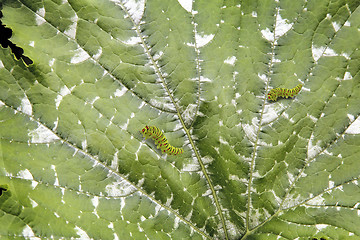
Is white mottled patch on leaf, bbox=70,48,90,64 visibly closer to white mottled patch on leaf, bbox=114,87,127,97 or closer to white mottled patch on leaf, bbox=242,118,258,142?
white mottled patch on leaf, bbox=114,87,127,97

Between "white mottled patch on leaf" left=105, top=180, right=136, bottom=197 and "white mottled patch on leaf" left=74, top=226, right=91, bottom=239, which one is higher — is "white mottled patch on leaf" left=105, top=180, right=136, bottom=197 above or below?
above

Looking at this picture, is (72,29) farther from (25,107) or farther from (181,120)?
(181,120)

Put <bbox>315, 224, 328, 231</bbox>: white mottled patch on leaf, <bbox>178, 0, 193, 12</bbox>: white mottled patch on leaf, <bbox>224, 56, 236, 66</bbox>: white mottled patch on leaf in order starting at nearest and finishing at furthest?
1. <bbox>178, 0, 193, 12</bbox>: white mottled patch on leaf
2. <bbox>224, 56, 236, 66</bbox>: white mottled patch on leaf
3. <bbox>315, 224, 328, 231</bbox>: white mottled patch on leaf

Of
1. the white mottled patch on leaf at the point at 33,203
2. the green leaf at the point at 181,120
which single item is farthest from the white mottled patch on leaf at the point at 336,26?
the white mottled patch on leaf at the point at 33,203

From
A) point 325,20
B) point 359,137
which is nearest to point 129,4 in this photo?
point 325,20

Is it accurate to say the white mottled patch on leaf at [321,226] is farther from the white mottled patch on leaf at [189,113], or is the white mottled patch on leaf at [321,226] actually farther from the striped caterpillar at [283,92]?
the white mottled patch on leaf at [189,113]

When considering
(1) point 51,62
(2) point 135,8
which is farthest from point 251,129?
(1) point 51,62

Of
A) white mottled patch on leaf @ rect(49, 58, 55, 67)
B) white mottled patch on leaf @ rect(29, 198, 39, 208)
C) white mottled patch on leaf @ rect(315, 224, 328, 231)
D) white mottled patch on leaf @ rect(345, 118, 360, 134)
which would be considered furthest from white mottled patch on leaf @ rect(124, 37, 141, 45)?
white mottled patch on leaf @ rect(315, 224, 328, 231)
